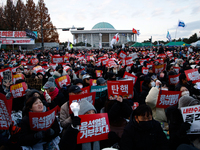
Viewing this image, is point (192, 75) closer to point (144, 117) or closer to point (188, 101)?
point (188, 101)

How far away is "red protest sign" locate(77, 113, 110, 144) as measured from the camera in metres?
2.26

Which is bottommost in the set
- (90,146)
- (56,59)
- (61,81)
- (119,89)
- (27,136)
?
(90,146)

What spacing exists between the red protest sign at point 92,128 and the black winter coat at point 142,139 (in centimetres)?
37

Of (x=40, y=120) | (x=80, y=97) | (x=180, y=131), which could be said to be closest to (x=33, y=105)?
(x=40, y=120)

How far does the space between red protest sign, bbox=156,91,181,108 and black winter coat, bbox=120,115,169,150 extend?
1.35m

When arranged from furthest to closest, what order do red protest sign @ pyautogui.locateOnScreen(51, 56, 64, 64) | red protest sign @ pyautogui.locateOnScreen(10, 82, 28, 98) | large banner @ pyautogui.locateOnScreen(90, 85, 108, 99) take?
1. red protest sign @ pyautogui.locateOnScreen(51, 56, 64, 64)
2. red protest sign @ pyautogui.locateOnScreen(10, 82, 28, 98)
3. large banner @ pyautogui.locateOnScreen(90, 85, 108, 99)

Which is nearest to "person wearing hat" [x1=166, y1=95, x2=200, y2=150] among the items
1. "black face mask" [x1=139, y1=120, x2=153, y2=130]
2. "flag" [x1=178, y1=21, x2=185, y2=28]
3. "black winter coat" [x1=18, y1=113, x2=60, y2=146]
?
"black face mask" [x1=139, y1=120, x2=153, y2=130]

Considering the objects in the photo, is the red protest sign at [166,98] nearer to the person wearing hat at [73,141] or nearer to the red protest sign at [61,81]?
the person wearing hat at [73,141]

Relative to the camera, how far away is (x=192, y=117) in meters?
2.29

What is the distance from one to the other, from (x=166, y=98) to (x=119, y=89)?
101 cm

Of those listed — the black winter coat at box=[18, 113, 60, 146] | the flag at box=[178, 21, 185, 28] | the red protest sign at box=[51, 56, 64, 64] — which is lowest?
the black winter coat at box=[18, 113, 60, 146]

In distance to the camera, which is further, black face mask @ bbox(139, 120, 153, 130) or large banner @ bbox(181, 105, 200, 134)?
large banner @ bbox(181, 105, 200, 134)

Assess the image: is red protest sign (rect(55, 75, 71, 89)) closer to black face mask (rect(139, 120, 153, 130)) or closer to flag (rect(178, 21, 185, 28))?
black face mask (rect(139, 120, 153, 130))

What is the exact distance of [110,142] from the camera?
2354mm
